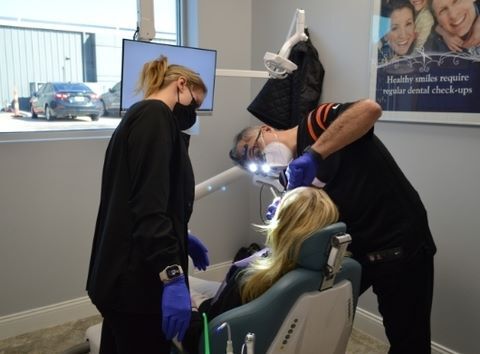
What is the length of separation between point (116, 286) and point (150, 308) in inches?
4.4

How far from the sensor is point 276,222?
1.23 meters

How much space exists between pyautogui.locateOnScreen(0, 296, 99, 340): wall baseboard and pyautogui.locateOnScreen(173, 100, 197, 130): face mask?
1679mm

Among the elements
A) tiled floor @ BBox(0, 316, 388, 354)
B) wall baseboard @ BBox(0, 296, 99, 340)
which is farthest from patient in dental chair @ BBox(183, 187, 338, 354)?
wall baseboard @ BBox(0, 296, 99, 340)

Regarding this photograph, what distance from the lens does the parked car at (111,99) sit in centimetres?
268

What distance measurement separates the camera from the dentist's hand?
1455 mm

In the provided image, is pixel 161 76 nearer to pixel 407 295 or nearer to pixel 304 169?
pixel 304 169

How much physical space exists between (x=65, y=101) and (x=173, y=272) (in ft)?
5.89

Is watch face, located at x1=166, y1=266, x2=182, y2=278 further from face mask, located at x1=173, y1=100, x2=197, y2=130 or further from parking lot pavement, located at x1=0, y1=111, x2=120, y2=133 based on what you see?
parking lot pavement, located at x1=0, y1=111, x2=120, y2=133

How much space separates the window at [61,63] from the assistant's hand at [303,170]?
62.7 inches

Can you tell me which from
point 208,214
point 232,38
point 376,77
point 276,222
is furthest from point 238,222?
point 276,222

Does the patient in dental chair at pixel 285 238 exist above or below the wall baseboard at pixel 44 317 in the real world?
above

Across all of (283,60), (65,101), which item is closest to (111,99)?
(65,101)

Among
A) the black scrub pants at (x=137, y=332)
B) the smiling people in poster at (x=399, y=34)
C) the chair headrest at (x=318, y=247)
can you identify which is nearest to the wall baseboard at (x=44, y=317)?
the black scrub pants at (x=137, y=332)

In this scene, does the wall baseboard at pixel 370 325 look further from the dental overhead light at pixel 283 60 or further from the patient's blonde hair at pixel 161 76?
the patient's blonde hair at pixel 161 76
